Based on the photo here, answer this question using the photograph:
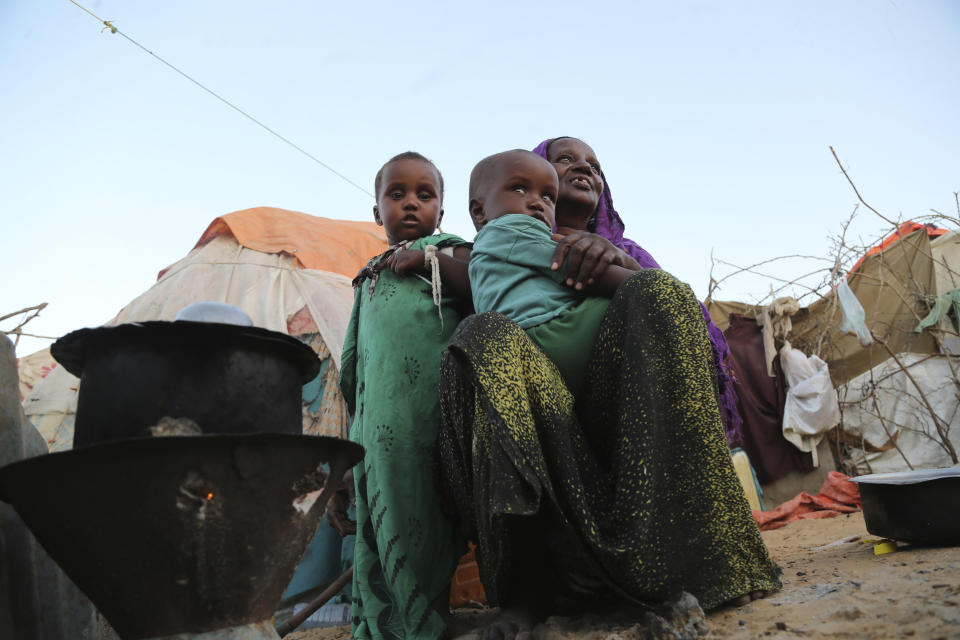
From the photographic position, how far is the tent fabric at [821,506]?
4.64 m

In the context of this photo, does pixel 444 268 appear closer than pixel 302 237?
Yes

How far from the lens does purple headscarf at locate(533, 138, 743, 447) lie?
2572 mm

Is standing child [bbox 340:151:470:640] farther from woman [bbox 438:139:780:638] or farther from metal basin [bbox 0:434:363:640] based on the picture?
metal basin [bbox 0:434:363:640]

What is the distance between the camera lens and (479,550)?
171cm

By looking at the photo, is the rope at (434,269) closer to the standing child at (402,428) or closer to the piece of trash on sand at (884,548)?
the standing child at (402,428)

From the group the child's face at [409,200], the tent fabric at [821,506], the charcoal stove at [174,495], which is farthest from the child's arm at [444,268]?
the tent fabric at [821,506]

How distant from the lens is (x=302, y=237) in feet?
19.3

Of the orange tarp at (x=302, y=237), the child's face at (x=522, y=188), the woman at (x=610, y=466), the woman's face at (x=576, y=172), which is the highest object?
the orange tarp at (x=302, y=237)

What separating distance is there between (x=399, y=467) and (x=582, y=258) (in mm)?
781

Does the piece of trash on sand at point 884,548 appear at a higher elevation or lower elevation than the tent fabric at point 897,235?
lower

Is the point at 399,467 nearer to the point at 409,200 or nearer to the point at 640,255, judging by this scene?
the point at 409,200

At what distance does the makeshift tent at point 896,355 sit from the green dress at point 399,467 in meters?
5.84

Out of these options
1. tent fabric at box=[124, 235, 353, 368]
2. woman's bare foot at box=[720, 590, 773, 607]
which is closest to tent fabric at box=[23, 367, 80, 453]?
tent fabric at box=[124, 235, 353, 368]

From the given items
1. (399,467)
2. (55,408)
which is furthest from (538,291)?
(55,408)
